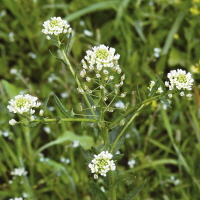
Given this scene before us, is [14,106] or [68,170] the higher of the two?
[68,170]

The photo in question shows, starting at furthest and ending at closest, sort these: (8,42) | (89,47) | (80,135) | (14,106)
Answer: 1. (8,42)
2. (89,47)
3. (80,135)
4. (14,106)

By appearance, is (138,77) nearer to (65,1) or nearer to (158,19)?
(158,19)

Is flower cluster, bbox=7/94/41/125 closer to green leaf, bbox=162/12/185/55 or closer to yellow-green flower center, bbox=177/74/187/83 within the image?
yellow-green flower center, bbox=177/74/187/83

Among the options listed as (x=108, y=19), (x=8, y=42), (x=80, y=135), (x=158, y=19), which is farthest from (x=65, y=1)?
(x=80, y=135)

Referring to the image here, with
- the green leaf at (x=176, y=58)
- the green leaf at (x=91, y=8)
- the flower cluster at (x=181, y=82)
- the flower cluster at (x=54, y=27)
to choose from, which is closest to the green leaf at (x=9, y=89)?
the green leaf at (x=91, y=8)

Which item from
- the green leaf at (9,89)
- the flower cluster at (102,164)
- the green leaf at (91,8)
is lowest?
the flower cluster at (102,164)

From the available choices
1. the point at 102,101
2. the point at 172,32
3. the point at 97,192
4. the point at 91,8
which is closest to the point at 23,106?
the point at 102,101

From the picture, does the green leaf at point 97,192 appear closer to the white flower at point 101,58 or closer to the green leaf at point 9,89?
the white flower at point 101,58

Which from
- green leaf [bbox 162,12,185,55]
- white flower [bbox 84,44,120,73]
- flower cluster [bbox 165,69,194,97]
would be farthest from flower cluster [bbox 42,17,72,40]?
green leaf [bbox 162,12,185,55]
